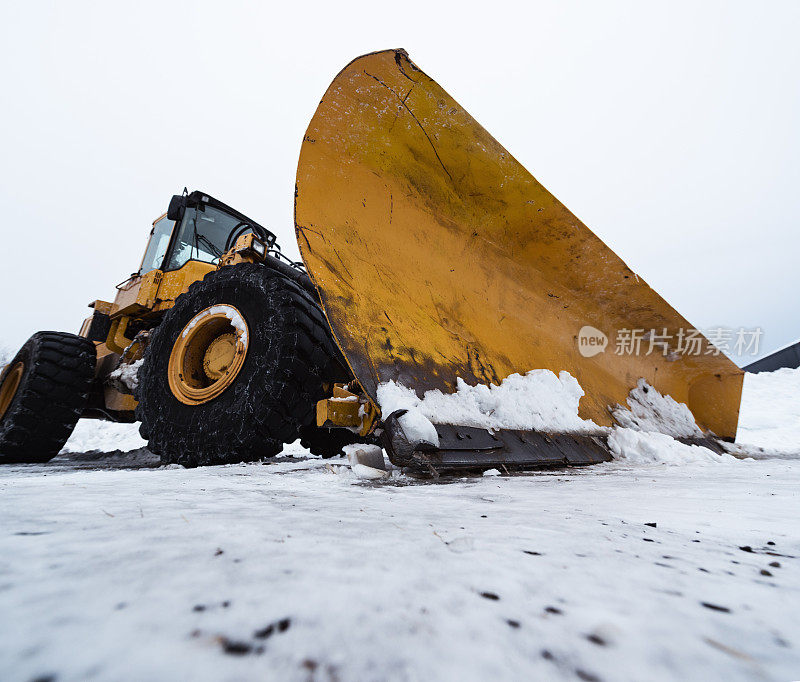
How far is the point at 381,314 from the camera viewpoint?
172 cm

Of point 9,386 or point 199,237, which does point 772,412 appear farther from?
point 9,386

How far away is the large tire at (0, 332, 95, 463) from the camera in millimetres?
2896

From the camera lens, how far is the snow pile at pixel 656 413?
276 centimetres

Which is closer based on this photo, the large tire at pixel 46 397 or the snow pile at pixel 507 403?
the snow pile at pixel 507 403

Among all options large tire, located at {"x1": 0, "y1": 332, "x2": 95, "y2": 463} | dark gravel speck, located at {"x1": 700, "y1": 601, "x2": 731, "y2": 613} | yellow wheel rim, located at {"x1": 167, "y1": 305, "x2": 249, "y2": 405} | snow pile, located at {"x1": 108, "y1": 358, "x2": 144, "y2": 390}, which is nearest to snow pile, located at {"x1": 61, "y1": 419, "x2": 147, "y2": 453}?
large tire, located at {"x1": 0, "y1": 332, "x2": 95, "y2": 463}

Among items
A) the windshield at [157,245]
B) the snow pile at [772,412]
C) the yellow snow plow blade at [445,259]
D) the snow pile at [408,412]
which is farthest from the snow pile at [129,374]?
the snow pile at [772,412]

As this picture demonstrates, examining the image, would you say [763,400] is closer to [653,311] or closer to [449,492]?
[653,311]

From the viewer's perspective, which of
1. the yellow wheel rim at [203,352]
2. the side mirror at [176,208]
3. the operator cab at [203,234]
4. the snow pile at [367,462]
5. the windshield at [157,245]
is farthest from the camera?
the windshield at [157,245]

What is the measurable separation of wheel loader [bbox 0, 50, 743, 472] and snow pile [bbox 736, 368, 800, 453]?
5.59 feet

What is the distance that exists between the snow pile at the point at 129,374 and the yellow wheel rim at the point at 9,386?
114 centimetres

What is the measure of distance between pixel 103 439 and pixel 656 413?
7487mm

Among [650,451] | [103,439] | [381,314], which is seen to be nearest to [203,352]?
[381,314]

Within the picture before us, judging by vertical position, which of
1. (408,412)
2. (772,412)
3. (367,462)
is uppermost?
(772,412)

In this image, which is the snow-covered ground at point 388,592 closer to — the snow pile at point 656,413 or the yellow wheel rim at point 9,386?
the snow pile at point 656,413
